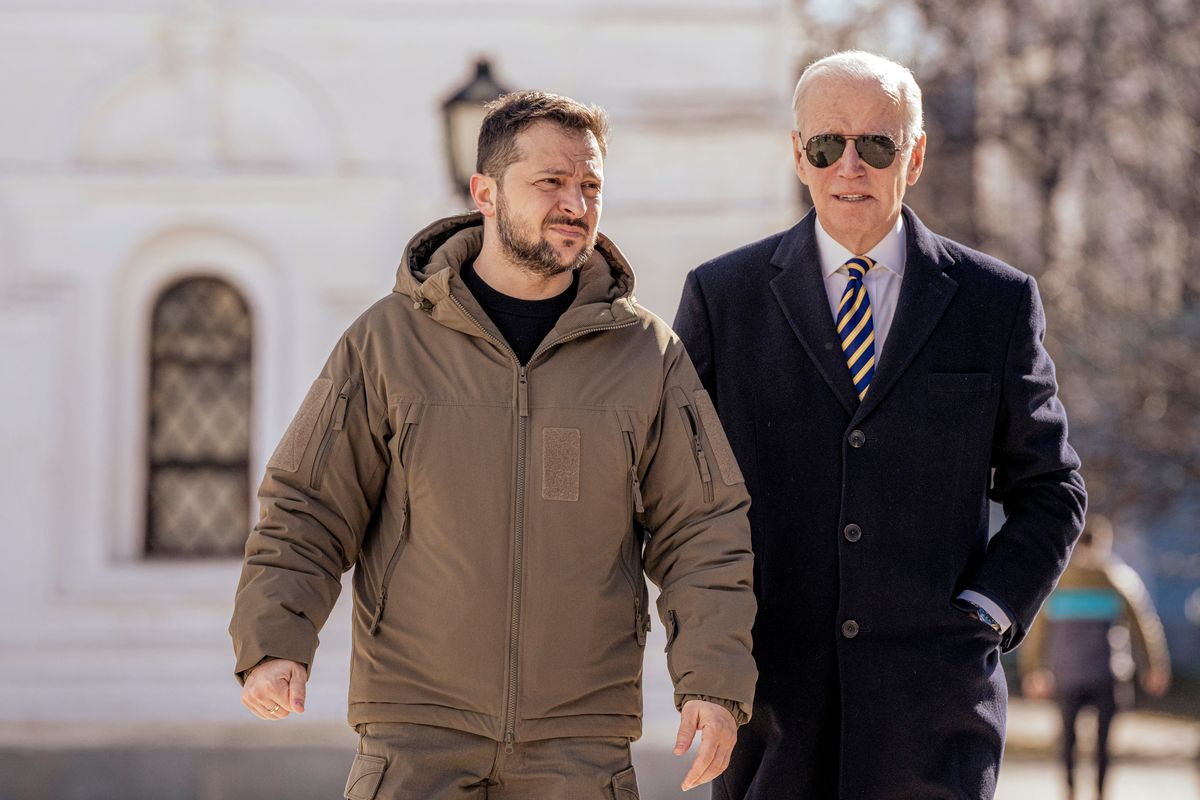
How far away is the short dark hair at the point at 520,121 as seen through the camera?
369 centimetres

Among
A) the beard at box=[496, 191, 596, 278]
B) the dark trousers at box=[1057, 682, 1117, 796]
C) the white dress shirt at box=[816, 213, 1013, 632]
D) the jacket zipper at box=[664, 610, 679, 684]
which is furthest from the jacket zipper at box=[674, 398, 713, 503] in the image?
the dark trousers at box=[1057, 682, 1117, 796]

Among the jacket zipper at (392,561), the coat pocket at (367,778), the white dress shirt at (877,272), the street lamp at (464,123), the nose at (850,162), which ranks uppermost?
the street lamp at (464,123)

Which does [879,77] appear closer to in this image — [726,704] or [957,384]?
[957,384]

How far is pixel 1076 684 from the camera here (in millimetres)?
10117

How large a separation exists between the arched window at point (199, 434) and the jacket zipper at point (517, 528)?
8044mm

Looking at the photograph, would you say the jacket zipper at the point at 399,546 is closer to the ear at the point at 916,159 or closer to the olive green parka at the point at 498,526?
the olive green parka at the point at 498,526

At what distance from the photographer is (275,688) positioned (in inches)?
134

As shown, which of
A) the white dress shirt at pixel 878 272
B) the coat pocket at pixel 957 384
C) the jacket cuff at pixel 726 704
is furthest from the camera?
the white dress shirt at pixel 878 272

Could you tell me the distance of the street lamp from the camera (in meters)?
8.30

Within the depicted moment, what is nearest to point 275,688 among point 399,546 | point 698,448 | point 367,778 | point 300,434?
point 367,778

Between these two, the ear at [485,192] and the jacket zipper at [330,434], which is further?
the ear at [485,192]

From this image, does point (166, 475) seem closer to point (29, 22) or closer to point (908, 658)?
point (29, 22)

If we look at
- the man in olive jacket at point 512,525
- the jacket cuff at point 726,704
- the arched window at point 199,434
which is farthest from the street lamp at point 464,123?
the jacket cuff at point 726,704

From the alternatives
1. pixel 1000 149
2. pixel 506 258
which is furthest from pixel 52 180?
pixel 1000 149
